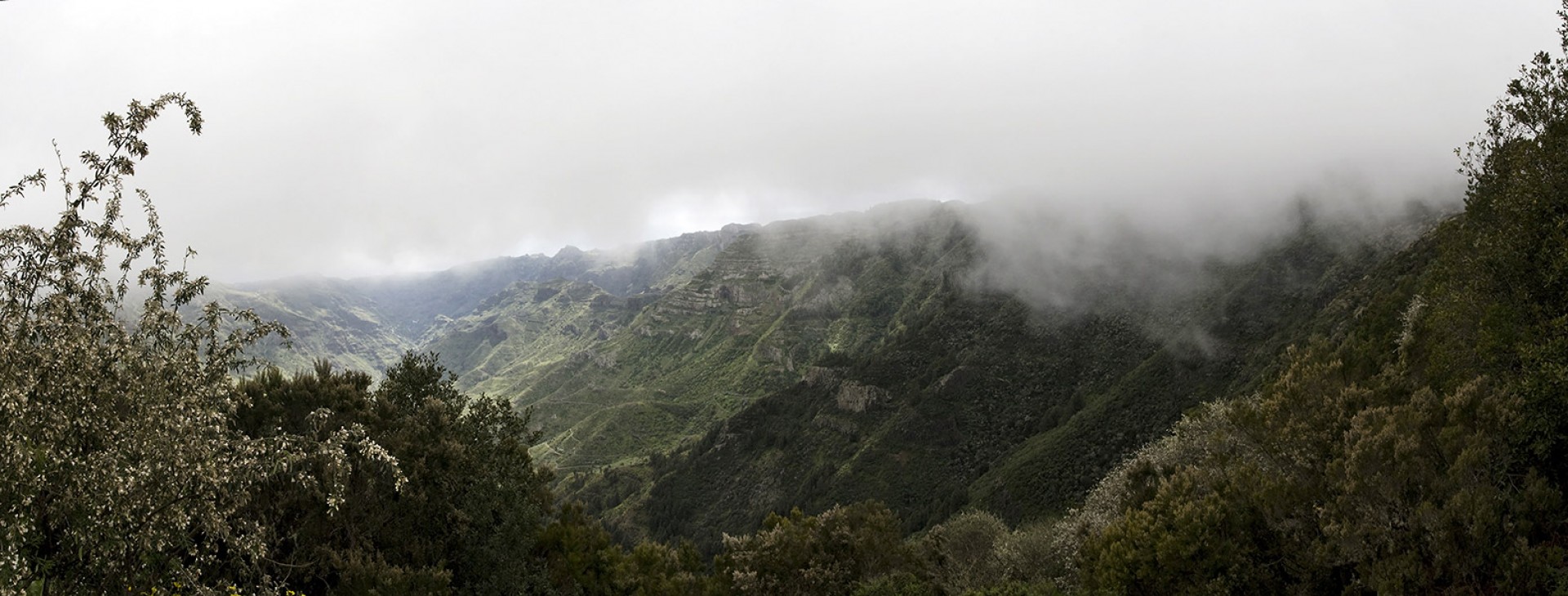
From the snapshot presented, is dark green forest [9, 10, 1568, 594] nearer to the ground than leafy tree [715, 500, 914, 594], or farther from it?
farther from it

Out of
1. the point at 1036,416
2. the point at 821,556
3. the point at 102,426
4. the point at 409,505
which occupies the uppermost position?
the point at 102,426

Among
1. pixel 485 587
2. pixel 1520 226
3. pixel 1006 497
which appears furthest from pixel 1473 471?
pixel 1006 497

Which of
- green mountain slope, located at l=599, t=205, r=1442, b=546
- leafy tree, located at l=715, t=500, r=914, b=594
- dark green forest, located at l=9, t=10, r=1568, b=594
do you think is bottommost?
green mountain slope, located at l=599, t=205, r=1442, b=546

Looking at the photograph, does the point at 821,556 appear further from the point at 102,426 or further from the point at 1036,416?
the point at 1036,416

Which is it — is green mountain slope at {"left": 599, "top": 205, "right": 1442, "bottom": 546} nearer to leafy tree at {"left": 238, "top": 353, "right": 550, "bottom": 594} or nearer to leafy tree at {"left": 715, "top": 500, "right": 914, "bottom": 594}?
leafy tree at {"left": 715, "top": 500, "right": 914, "bottom": 594}

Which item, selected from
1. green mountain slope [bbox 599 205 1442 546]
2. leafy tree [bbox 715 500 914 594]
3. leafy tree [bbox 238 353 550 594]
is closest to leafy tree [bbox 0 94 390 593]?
leafy tree [bbox 238 353 550 594]

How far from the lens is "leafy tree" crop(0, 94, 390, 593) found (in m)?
8.95

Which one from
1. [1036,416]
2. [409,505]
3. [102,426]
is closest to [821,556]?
[409,505]

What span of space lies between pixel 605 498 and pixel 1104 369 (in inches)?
5382

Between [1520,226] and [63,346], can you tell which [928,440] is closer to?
[1520,226]

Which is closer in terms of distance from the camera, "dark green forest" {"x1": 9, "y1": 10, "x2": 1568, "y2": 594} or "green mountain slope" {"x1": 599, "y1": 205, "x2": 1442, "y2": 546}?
"dark green forest" {"x1": 9, "y1": 10, "x2": 1568, "y2": 594}

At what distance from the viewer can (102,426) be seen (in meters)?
9.48

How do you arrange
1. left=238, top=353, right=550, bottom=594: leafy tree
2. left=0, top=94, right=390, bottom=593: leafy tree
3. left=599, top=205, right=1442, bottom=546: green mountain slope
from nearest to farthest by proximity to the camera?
1. left=0, top=94, right=390, bottom=593: leafy tree
2. left=238, top=353, right=550, bottom=594: leafy tree
3. left=599, top=205, right=1442, bottom=546: green mountain slope

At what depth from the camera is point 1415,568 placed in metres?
15.7
